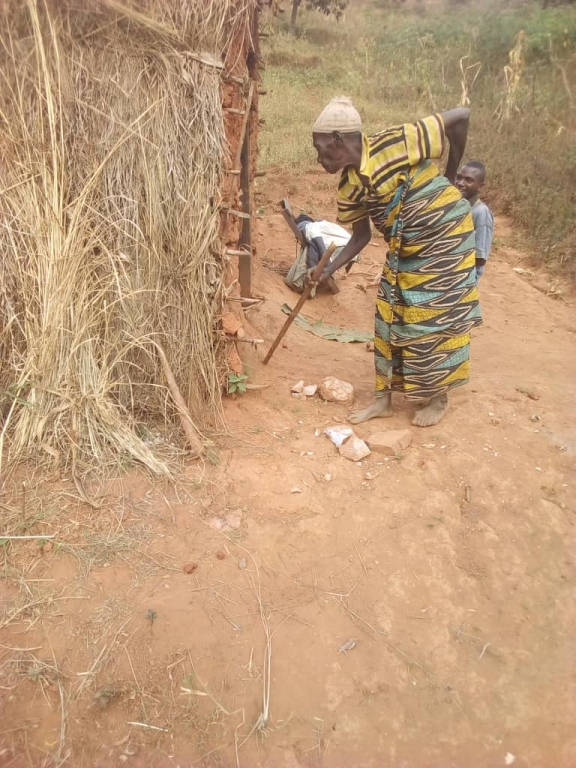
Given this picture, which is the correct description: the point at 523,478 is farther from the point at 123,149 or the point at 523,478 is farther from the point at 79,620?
the point at 123,149

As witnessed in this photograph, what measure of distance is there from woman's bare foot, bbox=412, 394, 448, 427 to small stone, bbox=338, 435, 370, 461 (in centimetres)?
41

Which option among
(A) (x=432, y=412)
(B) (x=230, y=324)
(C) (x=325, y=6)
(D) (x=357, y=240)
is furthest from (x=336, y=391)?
(C) (x=325, y=6)

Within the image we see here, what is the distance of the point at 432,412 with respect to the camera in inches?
122

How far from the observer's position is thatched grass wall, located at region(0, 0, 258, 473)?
2.46 m

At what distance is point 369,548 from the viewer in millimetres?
2387

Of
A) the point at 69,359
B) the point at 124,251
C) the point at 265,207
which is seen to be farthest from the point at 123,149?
the point at 265,207

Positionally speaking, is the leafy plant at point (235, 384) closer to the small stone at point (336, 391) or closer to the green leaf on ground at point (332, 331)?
the small stone at point (336, 391)

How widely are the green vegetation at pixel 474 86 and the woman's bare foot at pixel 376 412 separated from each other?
3767mm

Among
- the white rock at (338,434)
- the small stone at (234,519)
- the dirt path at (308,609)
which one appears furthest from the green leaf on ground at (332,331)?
the small stone at (234,519)

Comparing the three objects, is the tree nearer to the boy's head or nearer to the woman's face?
the boy's head

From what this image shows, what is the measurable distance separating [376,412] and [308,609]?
130cm

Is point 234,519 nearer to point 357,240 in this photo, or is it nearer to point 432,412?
point 432,412

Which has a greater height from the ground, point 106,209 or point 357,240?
point 106,209

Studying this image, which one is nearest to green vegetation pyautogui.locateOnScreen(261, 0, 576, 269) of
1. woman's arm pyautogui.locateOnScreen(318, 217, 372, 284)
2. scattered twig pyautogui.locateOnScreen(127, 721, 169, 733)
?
woman's arm pyautogui.locateOnScreen(318, 217, 372, 284)
